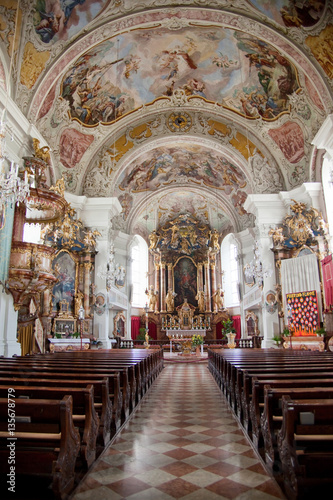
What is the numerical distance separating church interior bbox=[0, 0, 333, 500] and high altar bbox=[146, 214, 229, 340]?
2088 mm

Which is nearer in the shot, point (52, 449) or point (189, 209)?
point (52, 449)

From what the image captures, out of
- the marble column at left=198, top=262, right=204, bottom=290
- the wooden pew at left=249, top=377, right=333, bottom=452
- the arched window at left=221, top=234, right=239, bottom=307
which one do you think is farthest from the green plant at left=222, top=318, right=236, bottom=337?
the wooden pew at left=249, top=377, right=333, bottom=452

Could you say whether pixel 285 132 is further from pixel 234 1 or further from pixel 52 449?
pixel 52 449

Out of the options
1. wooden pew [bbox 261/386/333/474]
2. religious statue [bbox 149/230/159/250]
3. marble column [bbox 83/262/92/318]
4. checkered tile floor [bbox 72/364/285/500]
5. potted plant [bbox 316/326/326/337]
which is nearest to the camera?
checkered tile floor [bbox 72/364/285/500]

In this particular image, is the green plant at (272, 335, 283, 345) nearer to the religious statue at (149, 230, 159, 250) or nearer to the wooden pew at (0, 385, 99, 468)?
the religious statue at (149, 230, 159, 250)

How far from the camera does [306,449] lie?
2.45 metres

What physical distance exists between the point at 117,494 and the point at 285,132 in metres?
14.8

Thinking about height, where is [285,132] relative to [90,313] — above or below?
above

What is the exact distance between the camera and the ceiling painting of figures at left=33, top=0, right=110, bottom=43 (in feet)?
33.1

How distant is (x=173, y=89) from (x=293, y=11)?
18.5 ft

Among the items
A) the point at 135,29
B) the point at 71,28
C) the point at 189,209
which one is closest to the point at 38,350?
the point at 71,28

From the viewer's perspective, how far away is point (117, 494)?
101 inches

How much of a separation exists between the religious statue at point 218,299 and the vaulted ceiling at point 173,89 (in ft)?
16.7

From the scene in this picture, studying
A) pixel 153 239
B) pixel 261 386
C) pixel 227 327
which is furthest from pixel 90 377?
pixel 153 239
